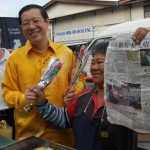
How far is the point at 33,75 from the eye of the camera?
2.10m

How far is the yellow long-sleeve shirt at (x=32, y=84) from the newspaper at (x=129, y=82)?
0.79 meters

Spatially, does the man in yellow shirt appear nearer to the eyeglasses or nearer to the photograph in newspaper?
the eyeglasses

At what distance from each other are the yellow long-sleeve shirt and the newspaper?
2.59 ft

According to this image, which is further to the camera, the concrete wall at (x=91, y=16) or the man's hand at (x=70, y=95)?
the concrete wall at (x=91, y=16)

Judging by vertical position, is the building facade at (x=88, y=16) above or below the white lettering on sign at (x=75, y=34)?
above

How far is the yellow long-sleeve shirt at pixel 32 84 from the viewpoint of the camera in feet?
6.89

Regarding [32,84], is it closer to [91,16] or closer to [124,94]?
[124,94]

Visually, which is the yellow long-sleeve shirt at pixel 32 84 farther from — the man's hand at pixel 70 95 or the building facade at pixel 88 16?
the building facade at pixel 88 16

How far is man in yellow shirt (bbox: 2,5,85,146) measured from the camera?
209 centimetres

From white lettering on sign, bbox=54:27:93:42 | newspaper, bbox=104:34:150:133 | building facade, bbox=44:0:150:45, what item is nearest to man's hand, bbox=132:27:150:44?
newspaper, bbox=104:34:150:133

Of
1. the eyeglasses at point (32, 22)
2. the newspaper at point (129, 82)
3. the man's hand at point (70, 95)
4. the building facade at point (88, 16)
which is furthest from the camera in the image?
the building facade at point (88, 16)

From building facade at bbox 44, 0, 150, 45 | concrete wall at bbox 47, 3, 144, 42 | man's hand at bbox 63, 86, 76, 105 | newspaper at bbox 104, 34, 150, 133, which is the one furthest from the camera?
concrete wall at bbox 47, 3, 144, 42

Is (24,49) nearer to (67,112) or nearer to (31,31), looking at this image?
(31,31)

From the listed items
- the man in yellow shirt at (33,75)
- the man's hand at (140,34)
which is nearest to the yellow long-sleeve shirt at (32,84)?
the man in yellow shirt at (33,75)
